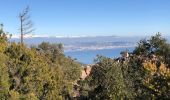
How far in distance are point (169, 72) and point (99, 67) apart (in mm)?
12117

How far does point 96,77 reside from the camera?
39.4m

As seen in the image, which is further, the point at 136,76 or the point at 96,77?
the point at 136,76

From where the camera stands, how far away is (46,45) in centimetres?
9381

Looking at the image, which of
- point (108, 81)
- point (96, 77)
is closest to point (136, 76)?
point (96, 77)

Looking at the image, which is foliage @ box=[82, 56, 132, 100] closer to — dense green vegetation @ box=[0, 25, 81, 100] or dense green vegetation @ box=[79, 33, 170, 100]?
dense green vegetation @ box=[79, 33, 170, 100]

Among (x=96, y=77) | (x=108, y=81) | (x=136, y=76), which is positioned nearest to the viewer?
(x=108, y=81)

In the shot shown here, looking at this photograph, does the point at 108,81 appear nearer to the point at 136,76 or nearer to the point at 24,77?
the point at 136,76

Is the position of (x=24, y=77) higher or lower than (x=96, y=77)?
lower

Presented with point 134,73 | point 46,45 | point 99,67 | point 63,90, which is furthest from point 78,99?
point 46,45

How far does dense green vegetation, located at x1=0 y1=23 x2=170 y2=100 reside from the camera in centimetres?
3435

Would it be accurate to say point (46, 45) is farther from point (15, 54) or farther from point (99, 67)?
point (99, 67)

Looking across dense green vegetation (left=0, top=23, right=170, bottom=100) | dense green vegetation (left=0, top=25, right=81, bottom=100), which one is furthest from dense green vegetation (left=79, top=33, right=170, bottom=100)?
dense green vegetation (left=0, top=25, right=81, bottom=100)

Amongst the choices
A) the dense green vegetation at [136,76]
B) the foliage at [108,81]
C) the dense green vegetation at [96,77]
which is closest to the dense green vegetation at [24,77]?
the dense green vegetation at [96,77]

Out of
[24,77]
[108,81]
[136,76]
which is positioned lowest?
[24,77]
